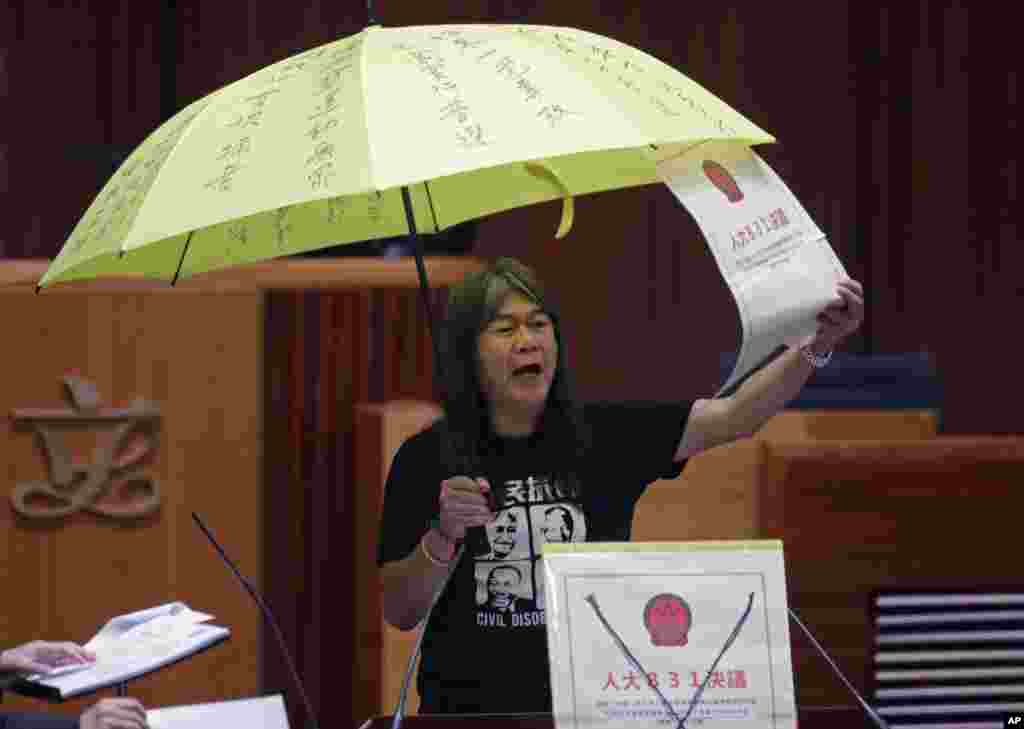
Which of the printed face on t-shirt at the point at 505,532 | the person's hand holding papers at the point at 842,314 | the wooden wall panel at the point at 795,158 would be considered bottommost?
the printed face on t-shirt at the point at 505,532

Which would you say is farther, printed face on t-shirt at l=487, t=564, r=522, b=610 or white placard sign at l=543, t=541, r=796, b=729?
printed face on t-shirt at l=487, t=564, r=522, b=610

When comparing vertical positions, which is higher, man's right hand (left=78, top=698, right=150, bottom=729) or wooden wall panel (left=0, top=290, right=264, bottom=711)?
wooden wall panel (left=0, top=290, right=264, bottom=711)

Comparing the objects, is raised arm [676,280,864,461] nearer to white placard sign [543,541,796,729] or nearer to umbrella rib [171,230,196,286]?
white placard sign [543,541,796,729]

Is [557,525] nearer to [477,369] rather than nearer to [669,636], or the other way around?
[477,369]

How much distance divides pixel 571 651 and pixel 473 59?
61 cm

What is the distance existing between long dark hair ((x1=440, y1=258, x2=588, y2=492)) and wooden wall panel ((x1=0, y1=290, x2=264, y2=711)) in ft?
4.10

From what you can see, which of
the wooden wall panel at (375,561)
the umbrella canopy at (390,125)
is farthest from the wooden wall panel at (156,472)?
the umbrella canopy at (390,125)

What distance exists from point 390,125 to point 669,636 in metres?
0.55

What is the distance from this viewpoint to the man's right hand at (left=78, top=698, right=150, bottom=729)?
1754mm

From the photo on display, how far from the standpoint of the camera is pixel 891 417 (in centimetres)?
371

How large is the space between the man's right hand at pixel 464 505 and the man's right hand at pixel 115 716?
1.24ft

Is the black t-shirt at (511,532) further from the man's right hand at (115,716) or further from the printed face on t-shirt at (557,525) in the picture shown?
the man's right hand at (115,716)

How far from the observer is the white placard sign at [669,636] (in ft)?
5.14

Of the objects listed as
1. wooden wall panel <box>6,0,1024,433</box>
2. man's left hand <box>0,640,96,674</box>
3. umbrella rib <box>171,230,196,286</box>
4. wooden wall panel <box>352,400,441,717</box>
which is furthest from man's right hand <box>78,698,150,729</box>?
wooden wall panel <box>6,0,1024,433</box>
